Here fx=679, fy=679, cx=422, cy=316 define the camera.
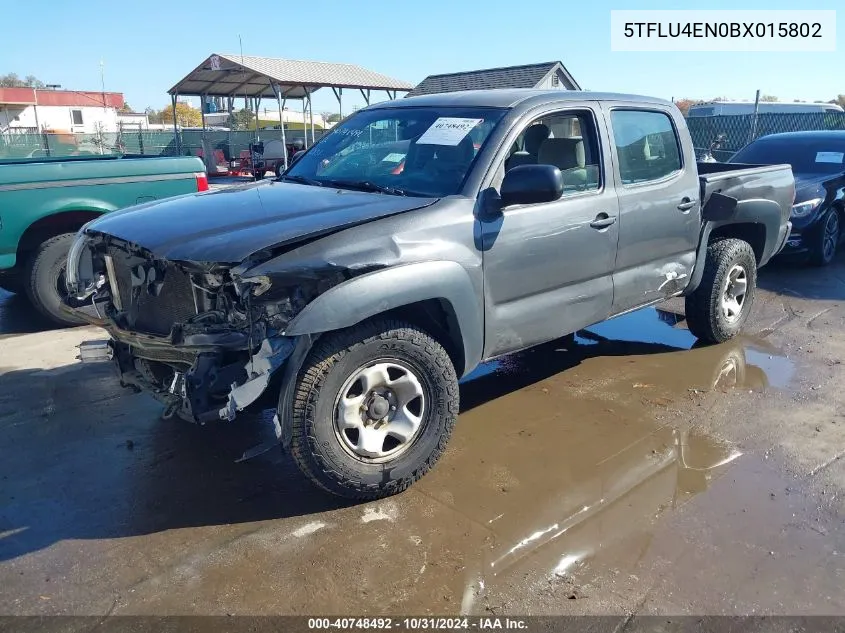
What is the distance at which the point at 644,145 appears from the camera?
4.64 metres

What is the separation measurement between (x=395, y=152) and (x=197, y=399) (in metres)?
1.99

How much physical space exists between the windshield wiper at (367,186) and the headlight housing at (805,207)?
661 centimetres

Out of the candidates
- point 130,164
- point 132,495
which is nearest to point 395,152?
point 132,495

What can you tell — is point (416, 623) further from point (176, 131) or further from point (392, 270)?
point (176, 131)

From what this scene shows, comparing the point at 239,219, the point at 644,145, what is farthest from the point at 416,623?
the point at 644,145

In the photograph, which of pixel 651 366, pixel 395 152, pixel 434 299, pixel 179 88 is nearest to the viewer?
pixel 434 299

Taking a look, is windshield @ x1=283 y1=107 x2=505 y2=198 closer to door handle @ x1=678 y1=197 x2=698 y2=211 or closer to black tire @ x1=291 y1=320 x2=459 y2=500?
black tire @ x1=291 y1=320 x2=459 y2=500

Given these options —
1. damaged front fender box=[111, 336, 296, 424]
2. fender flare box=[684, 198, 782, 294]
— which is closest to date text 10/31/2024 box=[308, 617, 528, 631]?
damaged front fender box=[111, 336, 296, 424]

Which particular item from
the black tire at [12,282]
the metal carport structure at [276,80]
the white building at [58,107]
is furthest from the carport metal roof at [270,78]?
the white building at [58,107]

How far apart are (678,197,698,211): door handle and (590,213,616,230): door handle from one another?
872 millimetres

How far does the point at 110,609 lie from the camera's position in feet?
8.68

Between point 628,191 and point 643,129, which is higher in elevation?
point 643,129

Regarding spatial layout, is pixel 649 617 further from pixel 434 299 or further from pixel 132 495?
pixel 132 495

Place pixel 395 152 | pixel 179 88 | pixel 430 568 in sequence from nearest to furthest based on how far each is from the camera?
pixel 430 568 < pixel 395 152 < pixel 179 88
